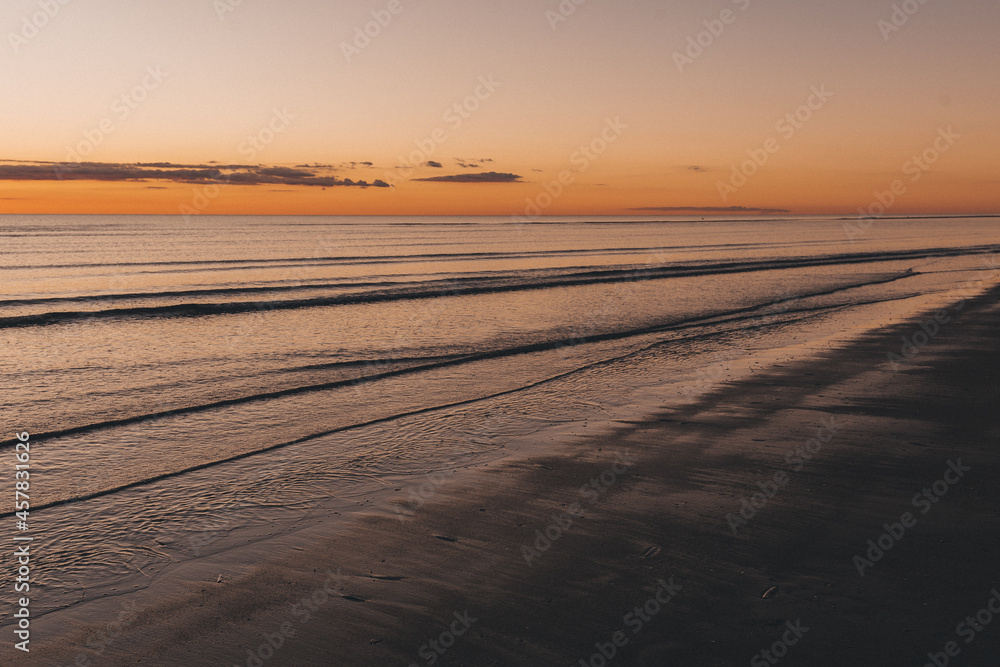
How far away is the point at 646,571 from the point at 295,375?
10422mm

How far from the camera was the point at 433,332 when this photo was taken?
2011 centimetres

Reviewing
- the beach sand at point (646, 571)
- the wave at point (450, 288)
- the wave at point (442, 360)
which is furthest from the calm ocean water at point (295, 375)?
the beach sand at point (646, 571)

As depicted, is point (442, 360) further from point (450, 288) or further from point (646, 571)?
point (450, 288)

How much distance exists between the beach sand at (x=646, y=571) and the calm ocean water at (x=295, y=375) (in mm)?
1082

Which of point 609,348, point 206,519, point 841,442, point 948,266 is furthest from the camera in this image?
point 948,266

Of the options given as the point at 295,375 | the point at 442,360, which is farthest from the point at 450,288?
the point at 295,375

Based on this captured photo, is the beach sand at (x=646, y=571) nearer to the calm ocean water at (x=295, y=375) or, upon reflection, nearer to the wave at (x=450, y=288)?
the calm ocean water at (x=295, y=375)

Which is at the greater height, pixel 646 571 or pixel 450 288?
pixel 450 288

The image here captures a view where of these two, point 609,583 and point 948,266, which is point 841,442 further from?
point 948,266

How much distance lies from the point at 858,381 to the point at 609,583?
910 cm

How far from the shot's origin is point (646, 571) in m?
5.30

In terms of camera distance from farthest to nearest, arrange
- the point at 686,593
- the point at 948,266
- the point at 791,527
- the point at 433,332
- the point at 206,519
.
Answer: the point at 948,266, the point at 433,332, the point at 206,519, the point at 791,527, the point at 686,593

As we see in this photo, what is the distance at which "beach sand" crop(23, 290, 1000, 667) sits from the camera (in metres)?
4.35

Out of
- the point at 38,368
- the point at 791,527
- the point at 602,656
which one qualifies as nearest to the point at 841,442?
the point at 791,527
